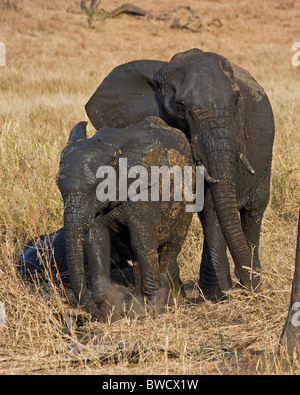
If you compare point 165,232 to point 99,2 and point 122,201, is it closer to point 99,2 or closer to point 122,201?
point 122,201

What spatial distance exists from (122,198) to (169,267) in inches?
29.5

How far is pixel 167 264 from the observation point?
532cm

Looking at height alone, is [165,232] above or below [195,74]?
below

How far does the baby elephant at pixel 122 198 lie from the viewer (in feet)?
15.4

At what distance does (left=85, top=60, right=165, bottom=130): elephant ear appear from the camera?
5512 millimetres

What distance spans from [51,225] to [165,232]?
208 centimetres

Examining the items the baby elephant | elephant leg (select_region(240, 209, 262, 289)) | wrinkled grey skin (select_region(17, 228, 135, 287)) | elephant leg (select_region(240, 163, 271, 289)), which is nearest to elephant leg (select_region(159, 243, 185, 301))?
the baby elephant

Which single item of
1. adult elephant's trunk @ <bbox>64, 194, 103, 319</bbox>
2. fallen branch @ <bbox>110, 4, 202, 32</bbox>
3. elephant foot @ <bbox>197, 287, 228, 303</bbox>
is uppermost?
fallen branch @ <bbox>110, 4, 202, 32</bbox>

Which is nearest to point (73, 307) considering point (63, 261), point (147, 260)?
point (147, 260)

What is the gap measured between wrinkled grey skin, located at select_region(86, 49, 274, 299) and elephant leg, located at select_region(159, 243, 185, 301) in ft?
0.95

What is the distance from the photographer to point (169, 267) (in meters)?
5.32

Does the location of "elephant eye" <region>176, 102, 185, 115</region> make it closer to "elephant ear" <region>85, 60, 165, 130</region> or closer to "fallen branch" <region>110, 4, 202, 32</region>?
"elephant ear" <region>85, 60, 165, 130</region>

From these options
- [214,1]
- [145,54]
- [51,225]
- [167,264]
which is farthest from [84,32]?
[167,264]

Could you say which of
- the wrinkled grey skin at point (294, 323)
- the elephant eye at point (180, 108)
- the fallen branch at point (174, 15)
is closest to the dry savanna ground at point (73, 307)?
the wrinkled grey skin at point (294, 323)
